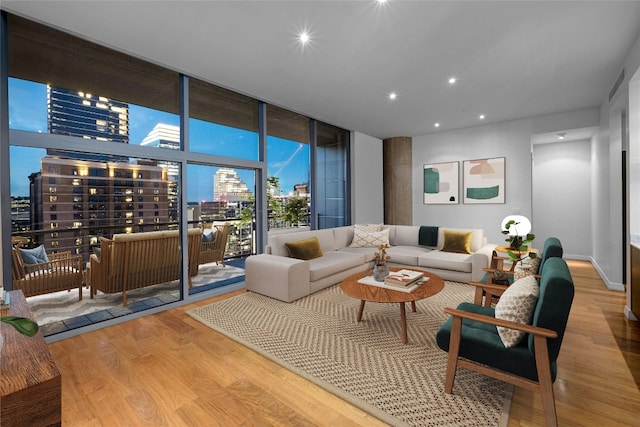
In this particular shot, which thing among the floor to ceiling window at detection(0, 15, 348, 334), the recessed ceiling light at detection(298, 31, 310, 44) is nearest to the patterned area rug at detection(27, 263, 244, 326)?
the floor to ceiling window at detection(0, 15, 348, 334)

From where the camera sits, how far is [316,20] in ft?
8.41

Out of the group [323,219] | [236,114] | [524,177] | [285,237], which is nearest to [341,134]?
[323,219]

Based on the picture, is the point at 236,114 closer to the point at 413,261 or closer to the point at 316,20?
the point at 316,20

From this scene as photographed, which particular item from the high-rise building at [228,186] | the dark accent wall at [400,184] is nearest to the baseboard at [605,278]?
the dark accent wall at [400,184]

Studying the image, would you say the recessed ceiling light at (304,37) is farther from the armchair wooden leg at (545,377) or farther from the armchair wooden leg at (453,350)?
the armchair wooden leg at (545,377)

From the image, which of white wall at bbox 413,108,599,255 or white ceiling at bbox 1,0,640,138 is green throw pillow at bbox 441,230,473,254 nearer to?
white wall at bbox 413,108,599,255

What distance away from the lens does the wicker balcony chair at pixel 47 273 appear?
261cm

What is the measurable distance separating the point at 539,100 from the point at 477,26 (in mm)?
2756

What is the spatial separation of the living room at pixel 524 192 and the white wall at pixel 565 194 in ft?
0.05

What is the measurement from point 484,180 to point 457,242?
81.9 inches

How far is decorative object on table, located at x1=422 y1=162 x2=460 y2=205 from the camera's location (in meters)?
6.35

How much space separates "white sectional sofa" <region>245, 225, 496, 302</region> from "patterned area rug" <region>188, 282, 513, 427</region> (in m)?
0.20

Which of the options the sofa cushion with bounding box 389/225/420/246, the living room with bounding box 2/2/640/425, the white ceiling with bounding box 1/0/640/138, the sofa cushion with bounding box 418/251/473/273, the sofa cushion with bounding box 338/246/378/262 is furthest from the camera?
the sofa cushion with bounding box 389/225/420/246

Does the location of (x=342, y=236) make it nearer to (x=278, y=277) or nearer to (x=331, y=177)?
(x=331, y=177)
